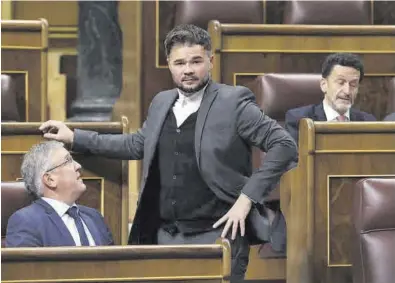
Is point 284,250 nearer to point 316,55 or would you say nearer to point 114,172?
point 114,172

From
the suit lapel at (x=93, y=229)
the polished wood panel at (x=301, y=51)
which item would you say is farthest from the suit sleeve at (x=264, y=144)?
the polished wood panel at (x=301, y=51)

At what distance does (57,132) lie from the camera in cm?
84

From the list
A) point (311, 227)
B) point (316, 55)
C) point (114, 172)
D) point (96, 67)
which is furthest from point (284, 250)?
point (96, 67)

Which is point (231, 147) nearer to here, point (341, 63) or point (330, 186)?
point (330, 186)

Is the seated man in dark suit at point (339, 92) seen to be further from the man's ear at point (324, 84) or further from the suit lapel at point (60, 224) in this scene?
the suit lapel at point (60, 224)

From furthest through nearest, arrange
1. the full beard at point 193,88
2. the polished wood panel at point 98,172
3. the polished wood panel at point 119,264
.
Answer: the polished wood panel at point 98,172 → the full beard at point 193,88 → the polished wood panel at point 119,264

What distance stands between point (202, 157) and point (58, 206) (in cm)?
11

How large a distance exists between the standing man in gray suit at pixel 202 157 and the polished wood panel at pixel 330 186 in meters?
0.16

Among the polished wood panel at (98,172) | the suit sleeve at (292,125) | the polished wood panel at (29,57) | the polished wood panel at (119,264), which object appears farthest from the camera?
the polished wood panel at (29,57)

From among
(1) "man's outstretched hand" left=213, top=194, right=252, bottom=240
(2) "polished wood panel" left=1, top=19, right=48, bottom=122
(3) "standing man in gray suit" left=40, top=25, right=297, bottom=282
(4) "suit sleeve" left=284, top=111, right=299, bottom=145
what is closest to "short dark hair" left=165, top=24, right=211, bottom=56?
(3) "standing man in gray suit" left=40, top=25, right=297, bottom=282

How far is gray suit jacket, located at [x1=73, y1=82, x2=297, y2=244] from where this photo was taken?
0.75 m

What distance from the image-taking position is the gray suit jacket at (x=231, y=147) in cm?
75

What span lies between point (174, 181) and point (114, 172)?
124 millimetres

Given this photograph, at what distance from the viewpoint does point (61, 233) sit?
30.0 inches
